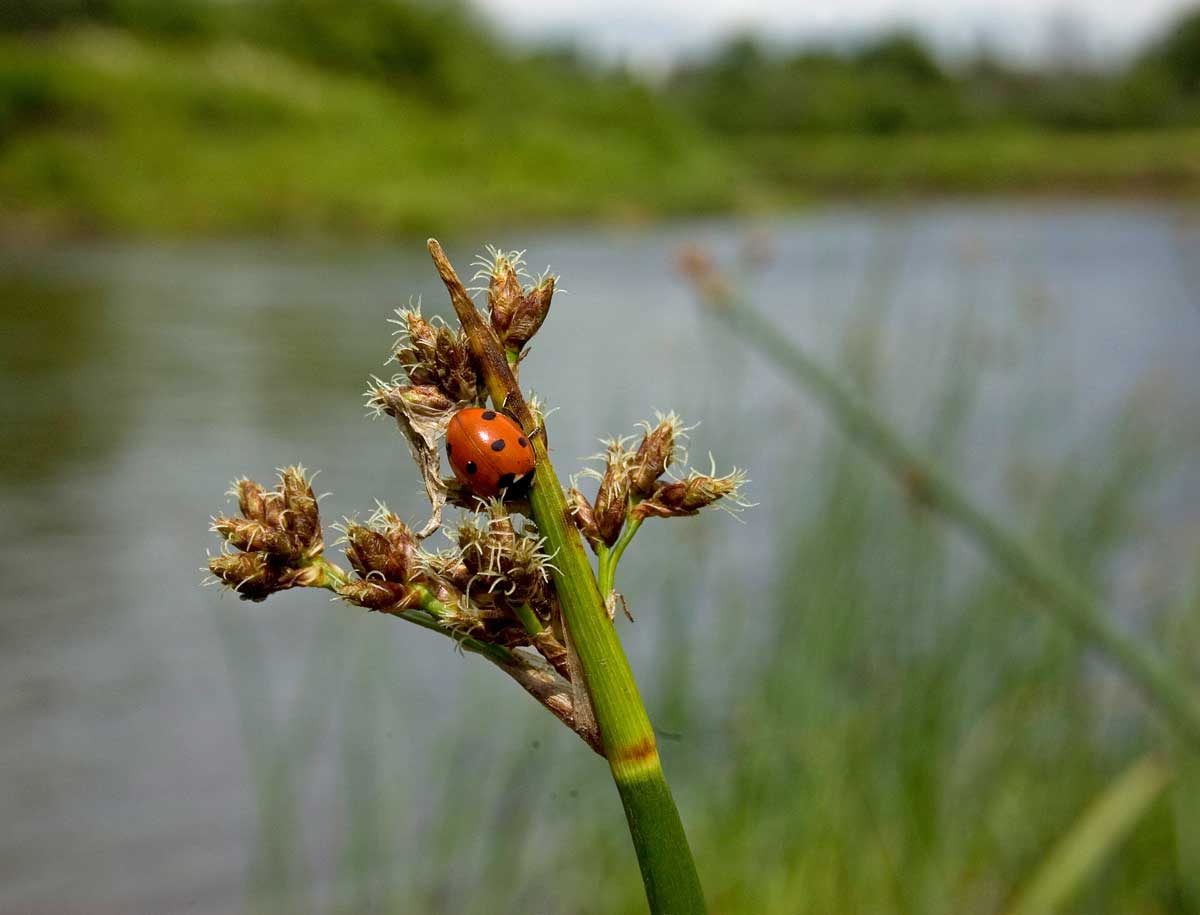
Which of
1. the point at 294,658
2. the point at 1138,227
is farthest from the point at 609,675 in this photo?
the point at 1138,227

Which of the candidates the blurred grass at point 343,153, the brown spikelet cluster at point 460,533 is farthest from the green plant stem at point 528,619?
the blurred grass at point 343,153

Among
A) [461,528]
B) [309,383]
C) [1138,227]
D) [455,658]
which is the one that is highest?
[1138,227]

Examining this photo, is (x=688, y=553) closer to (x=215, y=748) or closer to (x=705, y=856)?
(x=705, y=856)

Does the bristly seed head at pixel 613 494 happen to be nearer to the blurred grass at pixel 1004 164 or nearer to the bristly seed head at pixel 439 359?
the bristly seed head at pixel 439 359

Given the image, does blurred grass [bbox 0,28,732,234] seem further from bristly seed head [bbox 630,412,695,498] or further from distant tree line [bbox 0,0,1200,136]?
bristly seed head [bbox 630,412,695,498]

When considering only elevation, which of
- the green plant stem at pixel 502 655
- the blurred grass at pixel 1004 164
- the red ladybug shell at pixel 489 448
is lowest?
the green plant stem at pixel 502 655

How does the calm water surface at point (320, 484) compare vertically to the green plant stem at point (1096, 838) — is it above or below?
above

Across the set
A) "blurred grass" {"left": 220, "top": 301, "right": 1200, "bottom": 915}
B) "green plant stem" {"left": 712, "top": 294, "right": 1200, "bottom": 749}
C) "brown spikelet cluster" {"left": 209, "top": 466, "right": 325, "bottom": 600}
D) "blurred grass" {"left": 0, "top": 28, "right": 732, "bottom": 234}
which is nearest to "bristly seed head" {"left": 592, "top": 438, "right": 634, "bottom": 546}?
"brown spikelet cluster" {"left": 209, "top": 466, "right": 325, "bottom": 600}
